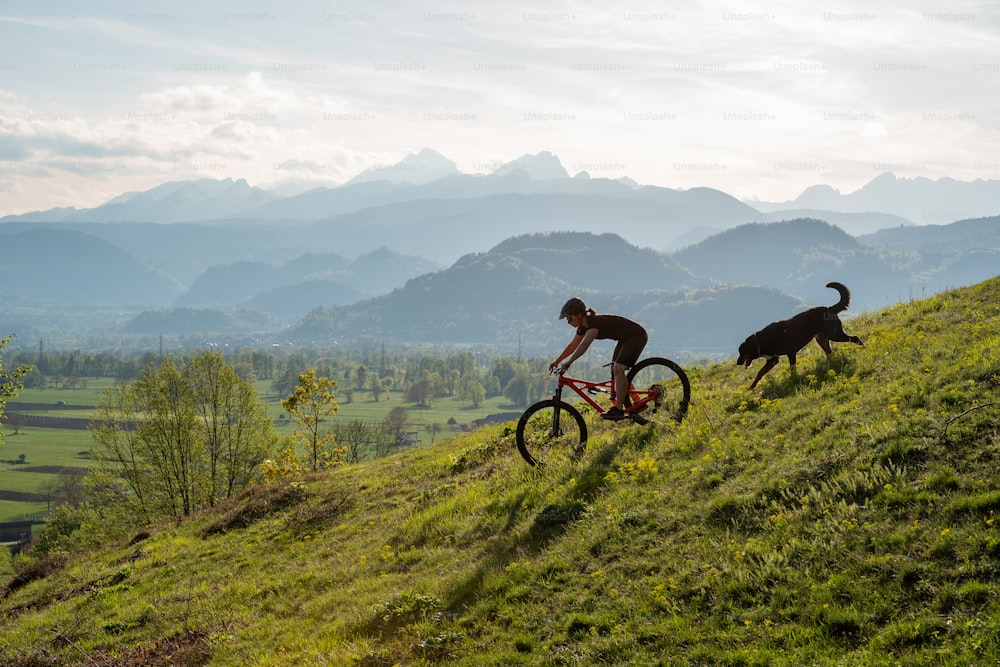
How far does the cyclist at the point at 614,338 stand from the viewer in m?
13.5

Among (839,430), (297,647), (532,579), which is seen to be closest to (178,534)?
(297,647)

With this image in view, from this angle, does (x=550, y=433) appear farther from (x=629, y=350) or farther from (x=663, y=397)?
(x=629, y=350)

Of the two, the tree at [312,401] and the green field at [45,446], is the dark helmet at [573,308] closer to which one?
the tree at [312,401]

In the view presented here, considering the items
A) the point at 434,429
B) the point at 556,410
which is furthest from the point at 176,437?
the point at 434,429

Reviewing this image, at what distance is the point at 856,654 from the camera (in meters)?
6.42

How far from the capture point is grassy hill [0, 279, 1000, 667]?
723cm

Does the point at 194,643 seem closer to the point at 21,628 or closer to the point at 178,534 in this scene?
the point at 21,628

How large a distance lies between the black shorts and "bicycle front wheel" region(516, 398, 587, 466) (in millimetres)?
1458

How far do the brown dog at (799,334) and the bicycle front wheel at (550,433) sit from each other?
14.5ft

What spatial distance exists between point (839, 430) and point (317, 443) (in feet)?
106

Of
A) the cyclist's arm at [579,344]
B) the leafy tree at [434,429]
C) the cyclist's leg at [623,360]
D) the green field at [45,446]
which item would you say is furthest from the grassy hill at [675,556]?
the leafy tree at [434,429]

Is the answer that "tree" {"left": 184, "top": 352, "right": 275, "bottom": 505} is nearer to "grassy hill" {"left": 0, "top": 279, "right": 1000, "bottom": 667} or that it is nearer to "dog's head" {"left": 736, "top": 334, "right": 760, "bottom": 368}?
"grassy hill" {"left": 0, "top": 279, "right": 1000, "bottom": 667}

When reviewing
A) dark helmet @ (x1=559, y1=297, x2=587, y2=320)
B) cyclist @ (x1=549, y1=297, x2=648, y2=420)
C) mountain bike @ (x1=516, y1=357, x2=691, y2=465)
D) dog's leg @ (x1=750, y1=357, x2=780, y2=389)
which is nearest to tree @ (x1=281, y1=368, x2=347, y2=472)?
mountain bike @ (x1=516, y1=357, x2=691, y2=465)

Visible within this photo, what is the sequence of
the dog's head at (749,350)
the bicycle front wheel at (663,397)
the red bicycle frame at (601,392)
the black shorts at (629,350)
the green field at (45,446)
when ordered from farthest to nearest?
the green field at (45,446)
the dog's head at (749,350)
the bicycle front wheel at (663,397)
the red bicycle frame at (601,392)
the black shorts at (629,350)
